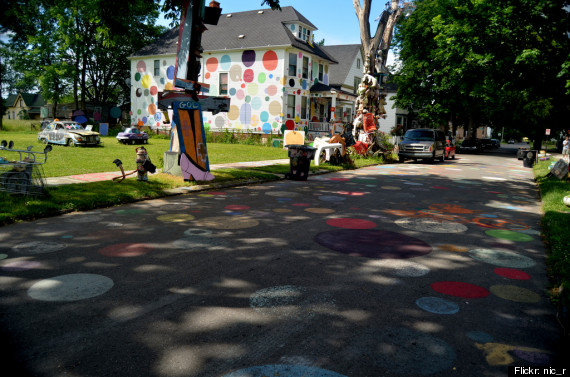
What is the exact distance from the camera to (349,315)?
367 cm

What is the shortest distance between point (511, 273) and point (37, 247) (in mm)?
6069

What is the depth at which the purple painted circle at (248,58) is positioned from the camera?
33.5m

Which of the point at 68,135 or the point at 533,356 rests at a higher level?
the point at 68,135

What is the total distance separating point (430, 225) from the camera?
24.5 ft

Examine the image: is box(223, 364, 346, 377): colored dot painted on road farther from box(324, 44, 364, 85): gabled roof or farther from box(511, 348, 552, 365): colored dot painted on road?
box(324, 44, 364, 85): gabled roof

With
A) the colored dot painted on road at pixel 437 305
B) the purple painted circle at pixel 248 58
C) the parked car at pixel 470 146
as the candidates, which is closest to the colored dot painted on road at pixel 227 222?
the colored dot painted on road at pixel 437 305

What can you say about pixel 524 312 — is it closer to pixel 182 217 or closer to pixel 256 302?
pixel 256 302

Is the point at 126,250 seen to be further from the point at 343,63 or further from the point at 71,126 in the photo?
the point at 343,63

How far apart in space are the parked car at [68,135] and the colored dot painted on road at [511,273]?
22.6m

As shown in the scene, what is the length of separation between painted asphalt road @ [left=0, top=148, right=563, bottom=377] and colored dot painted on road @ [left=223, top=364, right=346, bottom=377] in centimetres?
1

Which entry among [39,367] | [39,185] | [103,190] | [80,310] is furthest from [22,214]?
[39,367]

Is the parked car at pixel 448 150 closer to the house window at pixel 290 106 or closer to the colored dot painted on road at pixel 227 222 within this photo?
the house window at pixel 290 106

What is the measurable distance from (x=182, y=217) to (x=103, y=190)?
2.78 metres

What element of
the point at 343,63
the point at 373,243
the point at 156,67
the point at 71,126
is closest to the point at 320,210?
the point at 373,243
